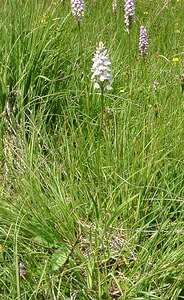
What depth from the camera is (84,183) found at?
1.83 meters

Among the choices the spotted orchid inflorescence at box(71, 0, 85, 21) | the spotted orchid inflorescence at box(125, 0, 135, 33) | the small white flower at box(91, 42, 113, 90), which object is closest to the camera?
the small white flower at box(91, 42, 113, 90)

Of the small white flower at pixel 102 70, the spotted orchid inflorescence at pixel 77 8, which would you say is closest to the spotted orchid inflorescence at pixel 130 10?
the spotted orchid inflorescence at pixel 77 8

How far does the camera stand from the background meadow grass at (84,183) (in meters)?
1.58

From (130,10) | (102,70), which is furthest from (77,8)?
(102,70)

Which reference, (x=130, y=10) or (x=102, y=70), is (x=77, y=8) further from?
(x=102, y=70)

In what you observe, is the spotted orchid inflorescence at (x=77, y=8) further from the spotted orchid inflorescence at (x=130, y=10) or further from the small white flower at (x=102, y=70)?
the small white flower at (x=102, y=70)

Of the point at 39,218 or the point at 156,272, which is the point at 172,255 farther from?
the point at 39,218

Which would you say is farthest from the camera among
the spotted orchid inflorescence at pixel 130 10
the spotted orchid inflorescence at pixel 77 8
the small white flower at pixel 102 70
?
the spotted orchid inflorescence at pixel 130 10

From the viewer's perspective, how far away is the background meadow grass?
158 centimetres

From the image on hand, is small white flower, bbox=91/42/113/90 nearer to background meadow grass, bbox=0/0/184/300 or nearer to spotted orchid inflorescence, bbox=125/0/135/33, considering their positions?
background meadow grass, bbox=0/0/184/300

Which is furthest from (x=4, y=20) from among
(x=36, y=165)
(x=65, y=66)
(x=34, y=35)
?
(x=36, y=165)

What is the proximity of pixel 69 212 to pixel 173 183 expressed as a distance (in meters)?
0.42

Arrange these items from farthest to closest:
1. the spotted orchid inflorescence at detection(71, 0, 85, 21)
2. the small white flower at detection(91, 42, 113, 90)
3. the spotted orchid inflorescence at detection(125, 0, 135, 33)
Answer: the spotted orchid inflorescence at detection(125, 0, 135, 33), the spotted orchid inflorescence at detection(71, 0, 85, 21), the small white flower at detection(91, 42, 113, 90)

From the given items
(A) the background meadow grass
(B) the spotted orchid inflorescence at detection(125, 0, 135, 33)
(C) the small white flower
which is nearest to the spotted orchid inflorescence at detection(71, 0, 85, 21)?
(A) the background meadow grass
